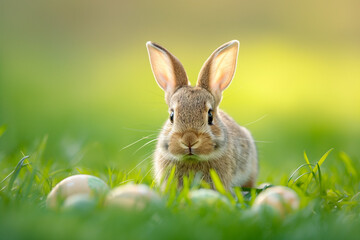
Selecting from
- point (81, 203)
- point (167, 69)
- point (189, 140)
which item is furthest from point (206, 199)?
point (167, 69)

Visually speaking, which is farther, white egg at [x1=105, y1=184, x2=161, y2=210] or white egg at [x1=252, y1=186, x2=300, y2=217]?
white egg at [x1=252, y1=186, x2=300, y2=217]

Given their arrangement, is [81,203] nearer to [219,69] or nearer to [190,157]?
[190,157]

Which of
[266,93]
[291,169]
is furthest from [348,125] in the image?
[291,169]

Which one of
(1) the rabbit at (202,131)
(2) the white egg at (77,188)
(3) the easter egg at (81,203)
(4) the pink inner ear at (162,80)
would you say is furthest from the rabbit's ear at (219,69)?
(3) the easter egg at (81,203)

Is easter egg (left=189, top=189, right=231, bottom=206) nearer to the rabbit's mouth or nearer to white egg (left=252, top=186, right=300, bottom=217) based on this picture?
white egg (left=252, top=186, right=300, bottom=217)

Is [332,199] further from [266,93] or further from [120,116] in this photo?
[266,93]

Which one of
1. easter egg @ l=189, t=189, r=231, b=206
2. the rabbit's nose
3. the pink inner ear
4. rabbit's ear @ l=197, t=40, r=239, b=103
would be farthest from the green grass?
the pink inner ear

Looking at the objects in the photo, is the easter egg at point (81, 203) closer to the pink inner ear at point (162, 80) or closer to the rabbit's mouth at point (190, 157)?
the rabbit's mouth at point (190, 157)
